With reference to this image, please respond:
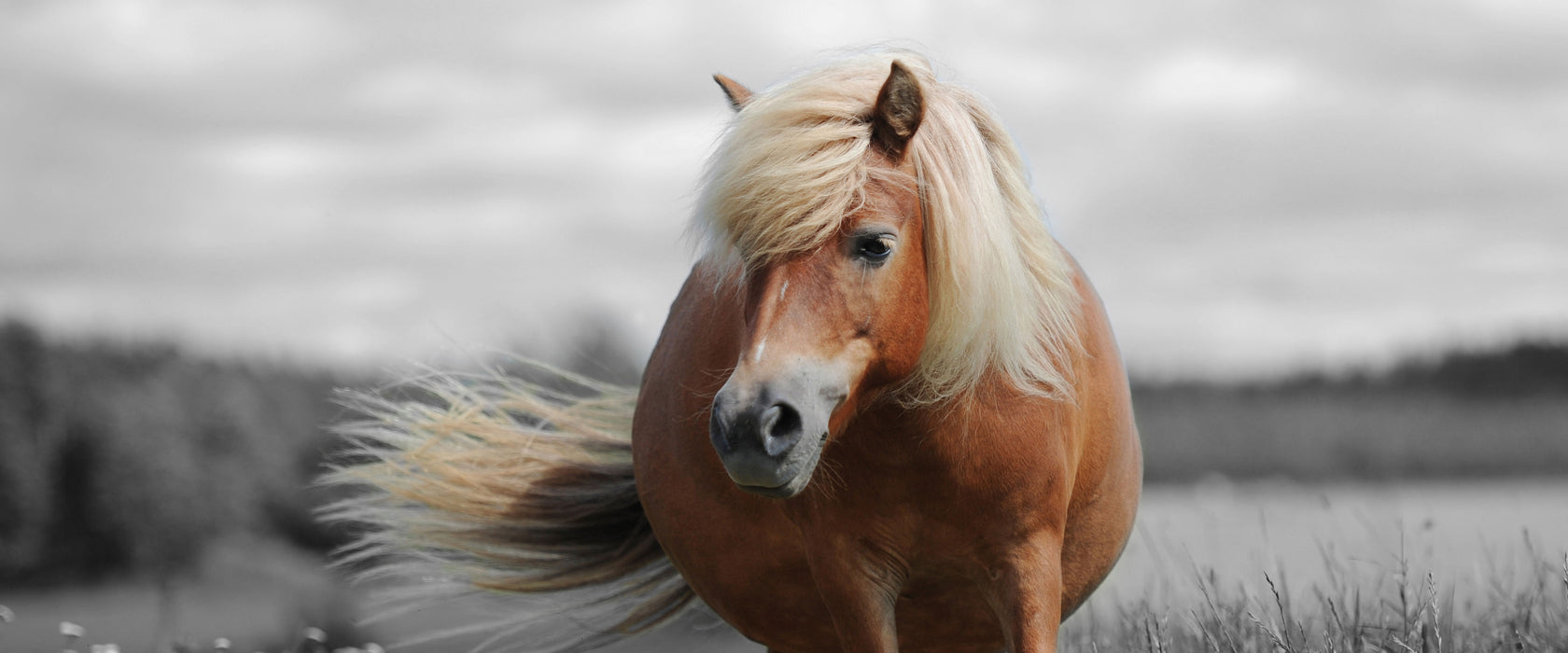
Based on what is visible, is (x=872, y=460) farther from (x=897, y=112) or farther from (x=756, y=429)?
(x=897, y=112)

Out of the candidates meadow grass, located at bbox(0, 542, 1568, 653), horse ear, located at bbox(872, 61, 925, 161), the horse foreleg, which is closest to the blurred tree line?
meadow grass, located at bbox(0, 542, 1568, 653)

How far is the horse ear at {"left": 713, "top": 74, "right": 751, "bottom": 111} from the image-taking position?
3.30 m

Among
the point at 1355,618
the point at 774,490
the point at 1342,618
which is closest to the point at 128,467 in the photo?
the point at 1342,618

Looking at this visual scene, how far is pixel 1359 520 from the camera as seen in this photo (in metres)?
5.73

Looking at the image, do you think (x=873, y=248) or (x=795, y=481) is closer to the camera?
(x=795, y=481)

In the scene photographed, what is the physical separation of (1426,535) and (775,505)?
4.36 meters

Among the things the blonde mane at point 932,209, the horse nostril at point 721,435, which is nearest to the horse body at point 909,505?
the blonde mane at point 932,209

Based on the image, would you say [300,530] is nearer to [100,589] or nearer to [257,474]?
[257,474]

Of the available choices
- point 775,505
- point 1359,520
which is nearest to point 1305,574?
point 1359,520

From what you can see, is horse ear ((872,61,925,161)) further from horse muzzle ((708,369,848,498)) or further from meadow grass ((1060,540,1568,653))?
meadow grass ((1060,540,1568,653))

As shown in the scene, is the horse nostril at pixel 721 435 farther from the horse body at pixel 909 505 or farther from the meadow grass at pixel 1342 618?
the meadow grass at pixel 1342 618

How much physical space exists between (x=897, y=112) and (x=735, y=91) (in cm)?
78

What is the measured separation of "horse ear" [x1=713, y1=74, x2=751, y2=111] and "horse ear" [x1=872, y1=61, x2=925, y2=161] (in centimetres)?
65

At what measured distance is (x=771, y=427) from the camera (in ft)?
7.67
